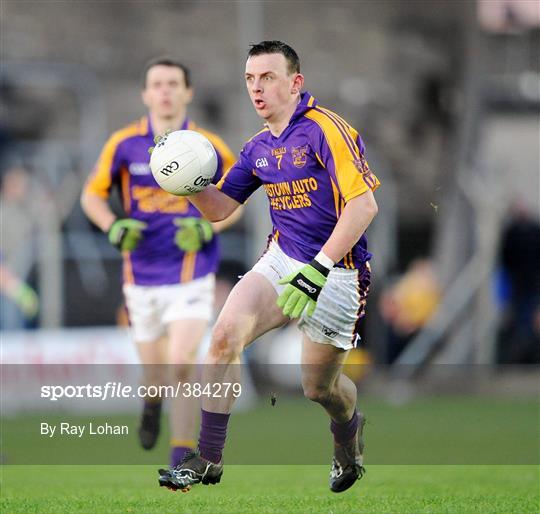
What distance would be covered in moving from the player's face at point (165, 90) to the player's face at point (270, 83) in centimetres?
242

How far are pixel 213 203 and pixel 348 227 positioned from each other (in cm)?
104

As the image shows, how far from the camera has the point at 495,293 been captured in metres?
18.0

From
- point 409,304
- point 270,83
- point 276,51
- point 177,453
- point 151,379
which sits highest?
point 276,51

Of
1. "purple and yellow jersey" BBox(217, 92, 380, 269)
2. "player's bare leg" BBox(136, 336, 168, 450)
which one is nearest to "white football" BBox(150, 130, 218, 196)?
"purple and yellow jersey" BBox(217, 92, 380, 269)

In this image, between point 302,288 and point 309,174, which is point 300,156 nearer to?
point 309,174

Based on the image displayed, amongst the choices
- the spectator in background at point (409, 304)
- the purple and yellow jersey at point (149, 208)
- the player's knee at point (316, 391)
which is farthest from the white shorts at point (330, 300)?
the spectator in background at point (409, 304)

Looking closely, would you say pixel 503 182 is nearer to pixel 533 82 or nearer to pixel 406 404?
pixel 533 82

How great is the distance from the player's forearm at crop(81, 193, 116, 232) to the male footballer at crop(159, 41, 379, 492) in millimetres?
2145

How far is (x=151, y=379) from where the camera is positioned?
9867mm

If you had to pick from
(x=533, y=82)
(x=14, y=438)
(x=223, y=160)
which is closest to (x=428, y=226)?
(x=533, y=82)

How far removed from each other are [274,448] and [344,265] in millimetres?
5174

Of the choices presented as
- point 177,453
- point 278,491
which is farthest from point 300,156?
point 177,453

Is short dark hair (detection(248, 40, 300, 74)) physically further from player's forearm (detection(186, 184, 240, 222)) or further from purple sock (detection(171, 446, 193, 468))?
purple sock (detection(171, 446, 193, 468))

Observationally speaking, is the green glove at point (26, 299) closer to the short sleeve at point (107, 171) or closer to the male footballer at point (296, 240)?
the short sleeve at point (107, 171)
